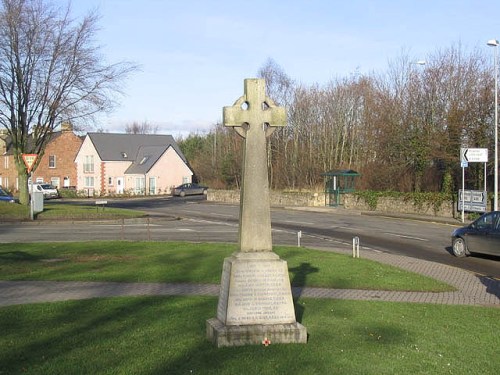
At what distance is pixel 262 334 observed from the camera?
698 cm

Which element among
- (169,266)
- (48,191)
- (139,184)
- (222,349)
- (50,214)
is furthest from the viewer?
(139,184)

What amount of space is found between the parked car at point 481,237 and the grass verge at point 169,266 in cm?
401

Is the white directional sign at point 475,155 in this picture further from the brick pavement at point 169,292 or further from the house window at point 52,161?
the house window at point 52,161

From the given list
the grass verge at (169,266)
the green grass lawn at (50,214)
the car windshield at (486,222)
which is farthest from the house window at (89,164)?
the car windshield at (486,222)

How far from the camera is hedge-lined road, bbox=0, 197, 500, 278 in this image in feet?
65.2

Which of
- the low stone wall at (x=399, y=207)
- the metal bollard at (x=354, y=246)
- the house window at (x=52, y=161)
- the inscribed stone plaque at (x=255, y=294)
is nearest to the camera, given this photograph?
the inscribed stone plaque at (x=255, y=294)

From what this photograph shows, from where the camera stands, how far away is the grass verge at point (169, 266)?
12641mm

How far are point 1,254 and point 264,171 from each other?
37.5 feet

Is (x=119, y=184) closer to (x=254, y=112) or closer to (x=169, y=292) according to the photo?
(x=169, y=292)

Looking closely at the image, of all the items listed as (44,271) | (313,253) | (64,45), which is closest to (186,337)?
(44,271)

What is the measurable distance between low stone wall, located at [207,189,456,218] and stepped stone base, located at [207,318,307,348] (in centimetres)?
2968

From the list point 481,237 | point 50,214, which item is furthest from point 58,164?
point 481,237

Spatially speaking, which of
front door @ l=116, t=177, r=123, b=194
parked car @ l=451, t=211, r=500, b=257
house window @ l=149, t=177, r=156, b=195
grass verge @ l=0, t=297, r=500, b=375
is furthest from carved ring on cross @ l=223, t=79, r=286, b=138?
front door @ l=116, t=177, r=123, b=194

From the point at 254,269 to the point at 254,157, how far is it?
1381mm
